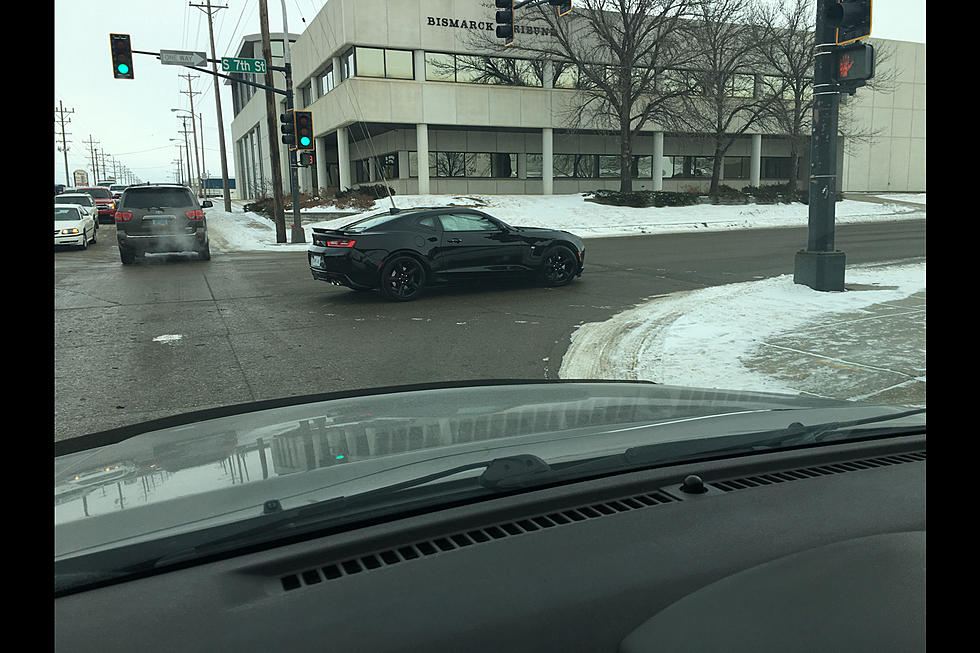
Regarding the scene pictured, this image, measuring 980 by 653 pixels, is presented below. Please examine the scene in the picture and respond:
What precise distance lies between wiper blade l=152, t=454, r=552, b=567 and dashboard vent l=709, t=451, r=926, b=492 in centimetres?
58

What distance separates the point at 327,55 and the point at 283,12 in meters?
17.5

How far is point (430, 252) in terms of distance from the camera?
11.6 m

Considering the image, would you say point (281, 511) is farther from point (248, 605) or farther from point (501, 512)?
point (501, 512)

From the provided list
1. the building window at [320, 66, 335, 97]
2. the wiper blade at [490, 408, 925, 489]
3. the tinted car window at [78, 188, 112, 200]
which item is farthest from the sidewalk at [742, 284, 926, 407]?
the tinted car window at [78, 188, 112, 200]

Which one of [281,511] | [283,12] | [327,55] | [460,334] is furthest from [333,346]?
[327,55]

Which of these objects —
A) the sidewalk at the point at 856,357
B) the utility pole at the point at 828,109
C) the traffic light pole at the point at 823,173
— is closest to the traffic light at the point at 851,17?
the utility pole at the point at 828,109

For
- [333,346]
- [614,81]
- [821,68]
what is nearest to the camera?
[333,346]

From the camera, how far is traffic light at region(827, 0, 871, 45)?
9461 millimetres

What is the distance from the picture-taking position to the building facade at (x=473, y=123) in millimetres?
38750

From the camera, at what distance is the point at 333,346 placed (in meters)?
8.11

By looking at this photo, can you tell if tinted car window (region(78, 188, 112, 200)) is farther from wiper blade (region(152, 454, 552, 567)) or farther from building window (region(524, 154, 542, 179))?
wiper blade (region(152, 454, 552, 567))

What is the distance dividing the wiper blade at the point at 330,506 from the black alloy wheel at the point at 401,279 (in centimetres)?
917
